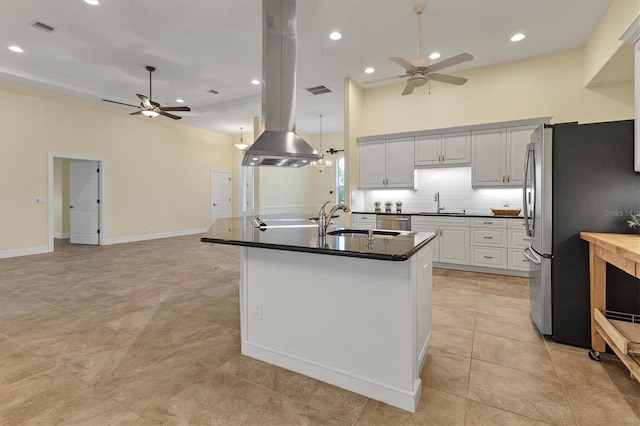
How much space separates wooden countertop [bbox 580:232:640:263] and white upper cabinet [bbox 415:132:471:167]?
301 centimetres

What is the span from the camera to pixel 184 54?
4887 millimetres

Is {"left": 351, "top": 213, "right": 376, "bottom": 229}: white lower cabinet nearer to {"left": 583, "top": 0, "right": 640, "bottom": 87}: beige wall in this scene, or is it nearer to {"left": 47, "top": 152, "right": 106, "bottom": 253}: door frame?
{"left": 583, "top": 0, "right": 640, "bottom": 87}: beige wall

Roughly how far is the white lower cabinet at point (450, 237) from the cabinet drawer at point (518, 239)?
1.93 ft

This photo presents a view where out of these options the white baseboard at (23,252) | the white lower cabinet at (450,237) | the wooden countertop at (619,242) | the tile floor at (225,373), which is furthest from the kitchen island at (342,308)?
the white baseboard at (23,252)

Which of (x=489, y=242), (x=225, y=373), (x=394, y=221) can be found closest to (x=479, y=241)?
(x=489, y=242)

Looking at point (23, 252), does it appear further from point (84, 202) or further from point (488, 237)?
point (488, 237)

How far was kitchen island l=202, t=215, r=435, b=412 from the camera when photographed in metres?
1.69

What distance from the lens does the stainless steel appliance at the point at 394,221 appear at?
520cm

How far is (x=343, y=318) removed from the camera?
1.86m

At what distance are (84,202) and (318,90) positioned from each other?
624 centimetres

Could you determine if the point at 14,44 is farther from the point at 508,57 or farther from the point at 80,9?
the point at 508,57

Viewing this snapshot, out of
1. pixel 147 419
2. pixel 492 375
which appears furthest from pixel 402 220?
pixel 147 419

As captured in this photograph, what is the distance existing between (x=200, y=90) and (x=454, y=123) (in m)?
5.20

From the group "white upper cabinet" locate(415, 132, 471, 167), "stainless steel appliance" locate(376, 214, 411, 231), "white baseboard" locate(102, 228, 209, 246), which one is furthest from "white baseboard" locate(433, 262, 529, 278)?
"white baseboard" locate(102, 228, 209, 246)
